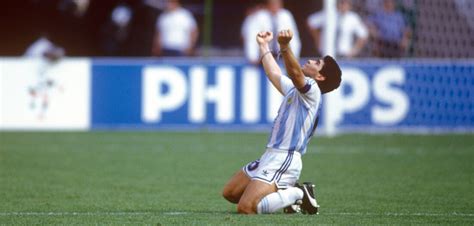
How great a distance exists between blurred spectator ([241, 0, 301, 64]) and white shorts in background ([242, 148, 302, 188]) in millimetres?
10997

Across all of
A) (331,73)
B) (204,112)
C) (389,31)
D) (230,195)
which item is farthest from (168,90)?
(331,73)

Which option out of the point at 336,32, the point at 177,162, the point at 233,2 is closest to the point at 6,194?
the point at 177,162

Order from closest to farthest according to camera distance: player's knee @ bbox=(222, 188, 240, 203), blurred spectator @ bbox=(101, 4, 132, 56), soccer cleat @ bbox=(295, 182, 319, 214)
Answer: soccer cleat @ bbox=(295, 182, 319, 214)
player's knee @ bbox=(222, 188, 240, 203)
blurred spectator @ bbox=(101, 4, 132, 56)

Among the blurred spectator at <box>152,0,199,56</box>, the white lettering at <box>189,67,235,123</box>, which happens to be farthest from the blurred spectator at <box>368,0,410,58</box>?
the blurred spectator at <box>152,0,199,56</box>

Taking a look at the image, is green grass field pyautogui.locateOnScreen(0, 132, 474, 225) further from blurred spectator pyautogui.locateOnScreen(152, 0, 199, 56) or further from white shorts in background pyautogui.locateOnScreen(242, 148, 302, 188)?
blurred spectator pyautogui.locateOnScreen(152, 0, 199, 56)

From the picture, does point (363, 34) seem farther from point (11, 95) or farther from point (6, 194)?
point (6, 194)

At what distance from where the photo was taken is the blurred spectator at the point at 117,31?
82.7 ft

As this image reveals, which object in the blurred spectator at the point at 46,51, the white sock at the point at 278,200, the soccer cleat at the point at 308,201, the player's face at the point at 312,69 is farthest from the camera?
the blurred spectator at the point at 46,51

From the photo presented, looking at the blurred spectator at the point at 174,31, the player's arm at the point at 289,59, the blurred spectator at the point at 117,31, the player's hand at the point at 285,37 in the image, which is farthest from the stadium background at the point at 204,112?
the player's hand at the point at 285,37

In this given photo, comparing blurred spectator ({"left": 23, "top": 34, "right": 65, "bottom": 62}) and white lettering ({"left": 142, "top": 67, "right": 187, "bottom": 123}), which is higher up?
blurred spectator ({"left": 23, "top": 34, "right": 65, "bottom": 62})

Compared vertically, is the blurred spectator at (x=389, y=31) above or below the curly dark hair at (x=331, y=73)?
above

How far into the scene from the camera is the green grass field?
942 centimetres

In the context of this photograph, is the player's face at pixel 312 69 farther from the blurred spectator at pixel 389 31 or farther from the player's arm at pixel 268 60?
the blurred spectator at pixel 389 31

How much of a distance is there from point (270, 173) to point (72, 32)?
56.5 feet
